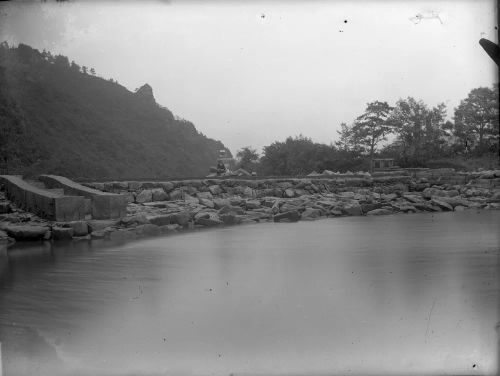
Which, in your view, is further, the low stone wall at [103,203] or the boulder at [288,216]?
the boulder at [288,216]

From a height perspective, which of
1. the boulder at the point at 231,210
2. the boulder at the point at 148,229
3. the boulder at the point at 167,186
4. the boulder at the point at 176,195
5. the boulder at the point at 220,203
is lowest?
the boulder at the point at 148,229

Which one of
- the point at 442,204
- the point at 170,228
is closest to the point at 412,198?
the point at 442,204

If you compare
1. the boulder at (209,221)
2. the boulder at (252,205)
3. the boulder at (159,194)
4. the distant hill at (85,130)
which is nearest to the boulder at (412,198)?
the boulder at (252,205)

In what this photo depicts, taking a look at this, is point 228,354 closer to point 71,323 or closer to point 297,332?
point 297,332

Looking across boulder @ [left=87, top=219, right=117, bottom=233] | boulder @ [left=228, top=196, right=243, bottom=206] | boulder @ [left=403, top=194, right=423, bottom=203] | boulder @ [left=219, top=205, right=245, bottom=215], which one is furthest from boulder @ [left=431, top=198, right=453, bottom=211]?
boulder @ [left=87, top=219, right=117, bottom=233]

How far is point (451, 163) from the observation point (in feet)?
37.5

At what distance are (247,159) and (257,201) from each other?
10.4ft

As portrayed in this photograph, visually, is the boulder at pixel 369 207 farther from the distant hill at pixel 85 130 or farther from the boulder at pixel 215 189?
the distant hill at pixel 85 130

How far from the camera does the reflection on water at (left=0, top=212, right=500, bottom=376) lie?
6.44 feet

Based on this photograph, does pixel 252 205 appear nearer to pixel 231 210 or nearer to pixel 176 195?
pixel 231 210

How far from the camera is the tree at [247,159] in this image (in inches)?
490

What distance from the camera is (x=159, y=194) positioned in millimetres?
8641

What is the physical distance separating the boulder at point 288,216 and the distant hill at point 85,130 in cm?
285

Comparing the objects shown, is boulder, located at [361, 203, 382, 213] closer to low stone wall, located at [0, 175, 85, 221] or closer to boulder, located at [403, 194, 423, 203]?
boulder, located at [403, 194, 423, 203]
